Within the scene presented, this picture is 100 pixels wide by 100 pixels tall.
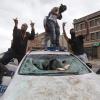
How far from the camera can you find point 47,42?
38.0 feet

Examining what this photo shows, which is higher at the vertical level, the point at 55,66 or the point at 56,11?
the point at 56,11

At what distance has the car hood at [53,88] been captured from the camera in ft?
16.9

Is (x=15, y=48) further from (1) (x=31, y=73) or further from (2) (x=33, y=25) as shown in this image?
(1) (x=31, y=73)

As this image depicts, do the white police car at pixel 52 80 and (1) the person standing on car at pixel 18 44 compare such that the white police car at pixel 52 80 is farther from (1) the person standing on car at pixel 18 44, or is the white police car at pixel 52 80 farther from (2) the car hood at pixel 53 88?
(1) the person standing on car at pixel 18 44

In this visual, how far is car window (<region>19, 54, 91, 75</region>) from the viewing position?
6512mm

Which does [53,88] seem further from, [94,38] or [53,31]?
[94,38]

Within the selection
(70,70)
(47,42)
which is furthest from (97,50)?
(70,70)

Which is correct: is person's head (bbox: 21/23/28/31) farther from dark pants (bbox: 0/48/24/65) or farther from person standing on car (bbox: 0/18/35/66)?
dark pants (bbox: 0/48/24/65)

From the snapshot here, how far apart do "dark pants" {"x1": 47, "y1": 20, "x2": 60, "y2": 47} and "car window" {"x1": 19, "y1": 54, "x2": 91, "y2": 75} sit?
3.50m

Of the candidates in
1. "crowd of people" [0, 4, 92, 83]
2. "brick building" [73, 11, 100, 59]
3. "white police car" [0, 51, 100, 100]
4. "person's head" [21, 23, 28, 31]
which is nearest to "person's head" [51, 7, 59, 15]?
"crowd of people" [0, 4, 92, 83]

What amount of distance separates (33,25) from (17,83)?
17.9ft

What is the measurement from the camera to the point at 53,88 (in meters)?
5.41

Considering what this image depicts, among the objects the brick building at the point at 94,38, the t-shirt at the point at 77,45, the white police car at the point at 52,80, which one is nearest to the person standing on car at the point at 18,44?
the t-shirt at the point at 77,45

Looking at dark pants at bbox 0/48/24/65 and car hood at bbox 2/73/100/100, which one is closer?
car hood at bbox 2/73/100/100
